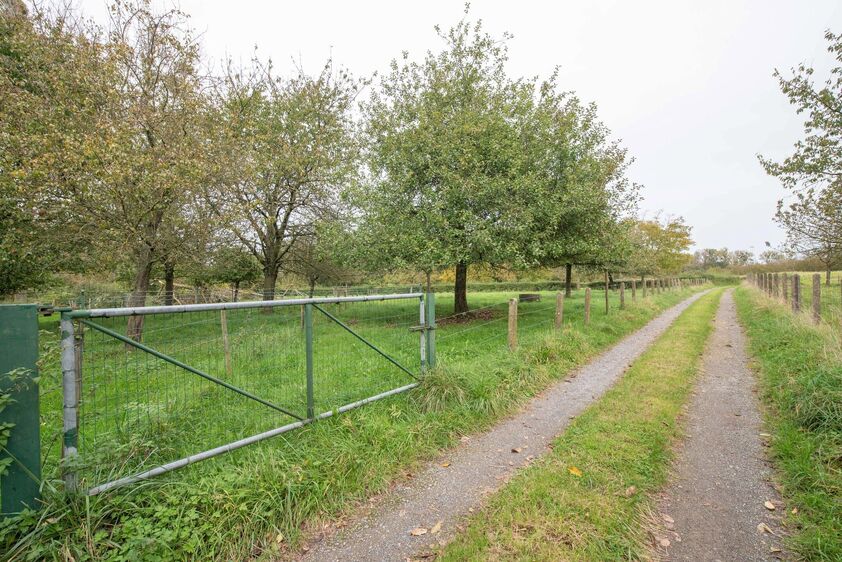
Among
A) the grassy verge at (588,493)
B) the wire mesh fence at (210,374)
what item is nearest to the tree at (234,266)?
the wire mesh fence at (210,374)

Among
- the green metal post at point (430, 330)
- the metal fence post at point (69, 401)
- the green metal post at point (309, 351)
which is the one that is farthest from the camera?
the green metal post at point (430, 330)

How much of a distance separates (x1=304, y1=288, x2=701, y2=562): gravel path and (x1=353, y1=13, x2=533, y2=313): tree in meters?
6.11

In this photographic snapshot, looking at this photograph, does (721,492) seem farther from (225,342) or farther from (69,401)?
(225,342)

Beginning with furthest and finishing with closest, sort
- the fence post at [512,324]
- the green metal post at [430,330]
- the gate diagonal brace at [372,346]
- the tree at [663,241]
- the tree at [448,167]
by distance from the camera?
the tree at [663,241], the tree at [448,167], the fence post at [512,324], the green metal post at [430,330], the gate diagonal brace at [372,346]

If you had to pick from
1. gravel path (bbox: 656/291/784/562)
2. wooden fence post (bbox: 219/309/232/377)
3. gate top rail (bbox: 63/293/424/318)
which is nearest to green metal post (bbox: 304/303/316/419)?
gate top rail (bbox: 63/293/424/318)

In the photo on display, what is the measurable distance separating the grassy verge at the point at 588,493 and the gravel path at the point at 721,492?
19 centimetres

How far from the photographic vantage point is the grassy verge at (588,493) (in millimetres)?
2793

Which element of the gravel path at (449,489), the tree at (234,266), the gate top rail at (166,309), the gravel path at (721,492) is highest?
the tree at (234,266)

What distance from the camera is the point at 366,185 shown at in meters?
13.4

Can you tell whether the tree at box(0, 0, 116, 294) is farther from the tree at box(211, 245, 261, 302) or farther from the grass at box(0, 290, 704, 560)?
the grass at box(0, 290, 704, 560)

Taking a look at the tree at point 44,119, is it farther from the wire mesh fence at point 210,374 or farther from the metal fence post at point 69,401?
the metal fence post at point 69,401

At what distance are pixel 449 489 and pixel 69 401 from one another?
306cm

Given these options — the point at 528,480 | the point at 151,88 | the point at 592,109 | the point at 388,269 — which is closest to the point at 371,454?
the point at 528,480

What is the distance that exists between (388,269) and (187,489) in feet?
36.7
